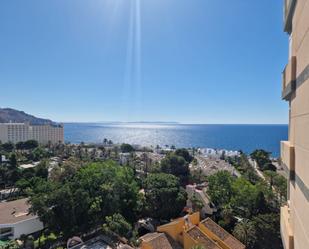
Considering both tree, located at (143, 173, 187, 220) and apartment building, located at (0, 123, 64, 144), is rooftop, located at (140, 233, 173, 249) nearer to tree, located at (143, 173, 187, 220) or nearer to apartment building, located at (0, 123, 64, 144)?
tree, located at (143, 173, 187, 220)

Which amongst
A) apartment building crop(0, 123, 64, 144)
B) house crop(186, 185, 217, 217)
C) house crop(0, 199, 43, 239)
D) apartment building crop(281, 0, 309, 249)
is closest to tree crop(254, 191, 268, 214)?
house crop(186, 185, 217, 217)

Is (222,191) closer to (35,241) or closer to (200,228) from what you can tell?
(200,228)

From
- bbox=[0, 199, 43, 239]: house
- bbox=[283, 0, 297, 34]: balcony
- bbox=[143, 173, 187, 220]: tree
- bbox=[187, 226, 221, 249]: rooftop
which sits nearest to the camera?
bbox=[283, 0, 297, 34]: balcony

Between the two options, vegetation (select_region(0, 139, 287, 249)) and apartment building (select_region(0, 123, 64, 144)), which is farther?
apartment building (select_region(0, 123, 64, 144))

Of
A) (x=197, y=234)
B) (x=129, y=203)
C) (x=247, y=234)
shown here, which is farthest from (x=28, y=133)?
(x=247, y=234)

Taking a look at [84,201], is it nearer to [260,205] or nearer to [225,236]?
[225,236]

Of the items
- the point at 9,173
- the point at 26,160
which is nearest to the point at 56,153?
the point at 26,160
